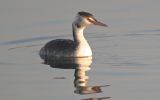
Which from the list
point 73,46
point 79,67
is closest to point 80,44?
point 73,46

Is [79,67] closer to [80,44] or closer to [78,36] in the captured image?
[80,44]

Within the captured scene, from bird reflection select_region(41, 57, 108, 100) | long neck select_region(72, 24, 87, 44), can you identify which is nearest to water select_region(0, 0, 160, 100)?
bird reflection select_region(41, 57, 108, 100)

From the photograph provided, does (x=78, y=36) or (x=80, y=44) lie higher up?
(x=78, y=36)

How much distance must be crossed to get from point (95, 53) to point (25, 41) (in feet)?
8.02

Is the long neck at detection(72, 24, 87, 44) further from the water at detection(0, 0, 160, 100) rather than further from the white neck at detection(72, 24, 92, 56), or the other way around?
the water at detection(0, 0, 160, 100)

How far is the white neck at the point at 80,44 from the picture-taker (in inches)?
888

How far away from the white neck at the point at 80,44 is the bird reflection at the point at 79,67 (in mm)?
220

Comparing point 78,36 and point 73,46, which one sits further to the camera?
point 78,36

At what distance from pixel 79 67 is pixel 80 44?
2026 millimetres

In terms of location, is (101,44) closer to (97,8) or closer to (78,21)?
(78,21)

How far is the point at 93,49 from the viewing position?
76.7 ft

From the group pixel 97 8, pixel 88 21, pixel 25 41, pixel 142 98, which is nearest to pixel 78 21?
pixel 88 21

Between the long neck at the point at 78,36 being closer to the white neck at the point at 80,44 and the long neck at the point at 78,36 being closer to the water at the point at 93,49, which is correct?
the white neck at the point at 80,44

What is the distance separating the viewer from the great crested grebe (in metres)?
22.6
